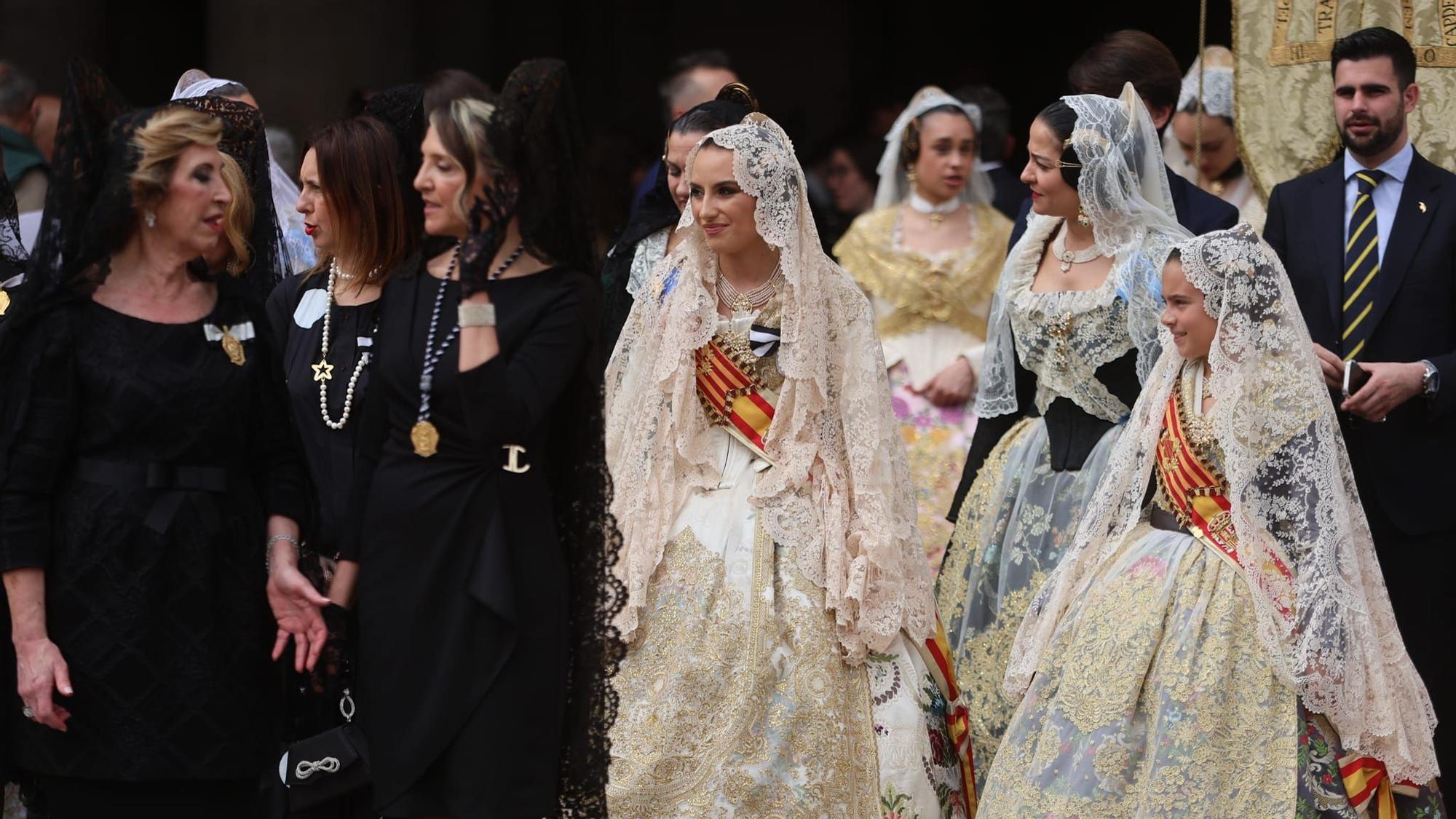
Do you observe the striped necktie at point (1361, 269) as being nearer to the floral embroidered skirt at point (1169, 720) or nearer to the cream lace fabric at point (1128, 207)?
the cream lace fabric at point (1128, 207)

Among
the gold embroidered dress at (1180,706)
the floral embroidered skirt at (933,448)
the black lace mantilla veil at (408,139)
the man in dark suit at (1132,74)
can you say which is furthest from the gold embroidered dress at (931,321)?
the black lace mantilla veil at (408,139)

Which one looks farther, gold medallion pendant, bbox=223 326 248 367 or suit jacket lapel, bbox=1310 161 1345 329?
suit jacket lapel, bbox=1310 161 1345 329

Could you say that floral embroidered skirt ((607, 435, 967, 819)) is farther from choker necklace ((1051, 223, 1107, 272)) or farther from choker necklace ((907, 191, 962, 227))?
choker necklace ((907, 191, 962, 227))

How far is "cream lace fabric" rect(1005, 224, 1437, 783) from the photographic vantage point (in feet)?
16.5

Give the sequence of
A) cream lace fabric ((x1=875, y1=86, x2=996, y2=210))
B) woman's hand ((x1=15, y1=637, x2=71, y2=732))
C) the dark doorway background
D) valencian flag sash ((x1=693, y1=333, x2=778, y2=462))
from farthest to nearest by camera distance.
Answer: the dark doorway background, cream lace fabric ((x1=875, y1=86, x2=996, y2=210)), valencian flag sash ((x1=693, y1=333, x2=778, y2=462)), woman's hand ((x1=15, y1=637, x2=71, y2=732))

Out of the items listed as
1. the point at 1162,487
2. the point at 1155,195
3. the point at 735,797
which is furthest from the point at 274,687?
the point at 1155,195

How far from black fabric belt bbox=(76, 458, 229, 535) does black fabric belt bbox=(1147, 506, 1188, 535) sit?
2.55 m

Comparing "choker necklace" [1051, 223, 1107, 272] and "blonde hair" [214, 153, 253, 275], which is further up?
"blonde hair" [214, 153, 253, 275]

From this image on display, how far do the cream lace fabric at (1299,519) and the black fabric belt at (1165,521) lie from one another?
220mm

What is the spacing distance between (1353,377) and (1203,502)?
889 mm

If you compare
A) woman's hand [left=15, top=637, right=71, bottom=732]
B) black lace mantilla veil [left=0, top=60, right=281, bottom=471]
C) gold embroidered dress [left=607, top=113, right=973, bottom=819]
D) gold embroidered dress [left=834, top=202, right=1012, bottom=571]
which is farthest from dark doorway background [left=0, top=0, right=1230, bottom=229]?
woman's hand [left=15, top=637, right=71, bottom=732]

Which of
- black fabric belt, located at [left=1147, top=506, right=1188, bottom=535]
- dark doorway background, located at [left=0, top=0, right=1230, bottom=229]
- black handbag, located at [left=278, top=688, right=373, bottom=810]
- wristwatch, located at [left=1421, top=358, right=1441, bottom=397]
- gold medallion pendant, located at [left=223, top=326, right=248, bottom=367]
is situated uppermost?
dark doorway background, located at [left=0, top=0, right=1230, bottom=229]

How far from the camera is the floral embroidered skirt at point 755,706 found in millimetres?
5316

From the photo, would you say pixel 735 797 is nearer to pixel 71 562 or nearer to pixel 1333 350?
pixel 71 562
